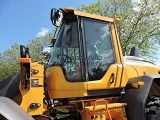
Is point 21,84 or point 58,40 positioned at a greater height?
point 58,40

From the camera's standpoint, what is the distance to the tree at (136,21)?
2491cm

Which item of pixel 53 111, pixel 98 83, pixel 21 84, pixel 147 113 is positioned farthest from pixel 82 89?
pixel 147 113

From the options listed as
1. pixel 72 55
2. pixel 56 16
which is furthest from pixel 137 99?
pixel 56 16

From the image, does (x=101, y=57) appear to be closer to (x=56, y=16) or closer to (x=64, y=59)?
(x=64, y=59)

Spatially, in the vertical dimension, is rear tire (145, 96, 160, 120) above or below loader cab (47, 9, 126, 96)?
below

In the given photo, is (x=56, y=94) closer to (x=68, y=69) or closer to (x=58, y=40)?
(x=68, y=69)

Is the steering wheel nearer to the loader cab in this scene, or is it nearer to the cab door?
the loader cab

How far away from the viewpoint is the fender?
16.4ft

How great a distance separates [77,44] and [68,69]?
449mm

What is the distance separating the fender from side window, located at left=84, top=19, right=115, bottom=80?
67cm

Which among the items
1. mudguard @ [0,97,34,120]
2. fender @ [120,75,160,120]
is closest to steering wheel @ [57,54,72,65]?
fender @ [120,75,160,120]

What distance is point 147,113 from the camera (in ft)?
17.0

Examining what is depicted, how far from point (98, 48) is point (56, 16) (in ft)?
3.11

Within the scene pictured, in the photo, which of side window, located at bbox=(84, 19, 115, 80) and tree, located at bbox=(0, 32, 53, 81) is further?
tree, located at bbox=(0, 32, 53, 81)
